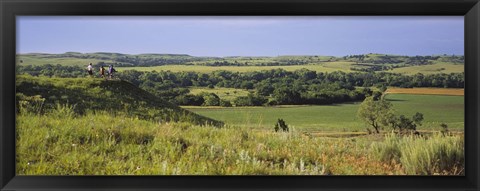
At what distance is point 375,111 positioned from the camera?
266 inches

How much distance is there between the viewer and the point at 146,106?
6.79m

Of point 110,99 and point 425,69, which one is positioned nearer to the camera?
point 425,69

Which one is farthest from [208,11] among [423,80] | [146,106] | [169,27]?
[423,80]

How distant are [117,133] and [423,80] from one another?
8.96ft

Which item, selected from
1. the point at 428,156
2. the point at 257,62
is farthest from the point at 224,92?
the point at 428,156

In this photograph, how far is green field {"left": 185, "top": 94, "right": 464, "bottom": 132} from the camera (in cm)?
672

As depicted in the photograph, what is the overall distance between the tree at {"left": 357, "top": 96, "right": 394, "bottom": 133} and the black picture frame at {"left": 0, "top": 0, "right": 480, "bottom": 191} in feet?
1.69

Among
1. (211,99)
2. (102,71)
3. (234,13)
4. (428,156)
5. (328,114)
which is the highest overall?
(234,13)

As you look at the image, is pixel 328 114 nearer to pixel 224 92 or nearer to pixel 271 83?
pixel 271 83

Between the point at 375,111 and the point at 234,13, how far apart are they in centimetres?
151

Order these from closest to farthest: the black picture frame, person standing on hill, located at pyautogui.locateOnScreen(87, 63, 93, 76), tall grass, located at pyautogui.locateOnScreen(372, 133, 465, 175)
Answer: the black picture frame, tall grass, located at pyautogui.locateOnScreen(372, 133, 465, 175), person standing on hill, located at pyautogui.locateOnScreen(87, 63, 93, 76)

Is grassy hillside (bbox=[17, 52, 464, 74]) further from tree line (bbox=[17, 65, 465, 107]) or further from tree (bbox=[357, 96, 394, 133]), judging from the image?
tree (bbox=[357, 96, 394, 133])

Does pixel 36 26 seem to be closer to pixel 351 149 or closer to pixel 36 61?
pixel 36 61

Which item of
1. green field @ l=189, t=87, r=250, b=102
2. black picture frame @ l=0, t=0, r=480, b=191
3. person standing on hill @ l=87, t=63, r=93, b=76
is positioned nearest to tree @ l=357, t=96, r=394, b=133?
black picture frame @ l=0, t=0, r=480, b=191
